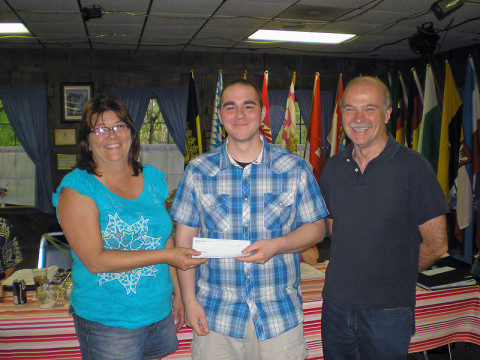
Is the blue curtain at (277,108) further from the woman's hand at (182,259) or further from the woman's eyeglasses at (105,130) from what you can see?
the woman's hand at (182,259)

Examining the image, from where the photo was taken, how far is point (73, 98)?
6.83 metres

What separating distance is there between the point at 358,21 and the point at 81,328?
4680 mm

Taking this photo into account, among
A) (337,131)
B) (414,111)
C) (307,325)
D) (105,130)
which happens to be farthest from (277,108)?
(105,130)

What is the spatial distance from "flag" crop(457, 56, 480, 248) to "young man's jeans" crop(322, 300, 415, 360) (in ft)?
13.7

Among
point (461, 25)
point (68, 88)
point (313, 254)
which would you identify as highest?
point (461, 25)

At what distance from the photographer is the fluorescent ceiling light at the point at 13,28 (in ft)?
16.8

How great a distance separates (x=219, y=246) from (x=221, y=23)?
4.19m

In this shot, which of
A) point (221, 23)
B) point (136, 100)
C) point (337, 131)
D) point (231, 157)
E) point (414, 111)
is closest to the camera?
point (231, 157)

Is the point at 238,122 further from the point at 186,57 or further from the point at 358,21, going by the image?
the point at 186,57

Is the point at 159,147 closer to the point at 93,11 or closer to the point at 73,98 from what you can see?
the point at 73,98

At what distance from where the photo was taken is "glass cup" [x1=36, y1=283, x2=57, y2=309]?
7.48ft

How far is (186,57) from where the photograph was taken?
7129 mm

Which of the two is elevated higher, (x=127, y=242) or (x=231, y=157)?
(x=231, y=157)

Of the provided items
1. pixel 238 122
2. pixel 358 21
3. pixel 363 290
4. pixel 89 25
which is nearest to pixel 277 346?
pixel 363 290
